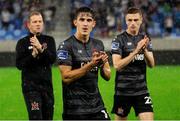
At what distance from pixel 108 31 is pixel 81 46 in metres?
21.5

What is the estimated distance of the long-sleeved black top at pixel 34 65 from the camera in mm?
8672

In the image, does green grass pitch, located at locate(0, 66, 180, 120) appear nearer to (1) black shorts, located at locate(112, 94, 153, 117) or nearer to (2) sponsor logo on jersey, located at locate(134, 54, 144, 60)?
(1) black shorts, located at locate(112, 94, 153, 117)

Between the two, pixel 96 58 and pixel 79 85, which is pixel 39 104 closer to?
pixel 79 85

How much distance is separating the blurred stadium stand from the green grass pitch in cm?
659

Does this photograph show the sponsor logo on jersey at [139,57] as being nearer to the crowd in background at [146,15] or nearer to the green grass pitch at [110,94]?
the green grass pitch at [110,94]

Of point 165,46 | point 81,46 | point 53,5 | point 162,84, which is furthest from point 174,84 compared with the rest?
point 53,5

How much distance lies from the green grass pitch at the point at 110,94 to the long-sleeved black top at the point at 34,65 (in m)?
4.33

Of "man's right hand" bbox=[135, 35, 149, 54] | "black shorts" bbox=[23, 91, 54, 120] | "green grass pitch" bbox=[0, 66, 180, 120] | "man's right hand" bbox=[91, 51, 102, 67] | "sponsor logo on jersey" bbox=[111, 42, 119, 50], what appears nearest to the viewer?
"man's right hand" bbox=[91, 51, 102, 67]

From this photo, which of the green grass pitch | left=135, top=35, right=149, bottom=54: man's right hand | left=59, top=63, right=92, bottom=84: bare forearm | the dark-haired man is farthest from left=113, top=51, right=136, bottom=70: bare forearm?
the green grass pitch

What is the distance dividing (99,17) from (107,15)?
16.3 inches

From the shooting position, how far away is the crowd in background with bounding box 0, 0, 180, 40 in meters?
28.8

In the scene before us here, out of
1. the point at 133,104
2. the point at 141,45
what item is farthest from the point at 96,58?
the point at 133,104

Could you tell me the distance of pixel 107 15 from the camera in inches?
1171

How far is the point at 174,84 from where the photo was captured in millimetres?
17938
